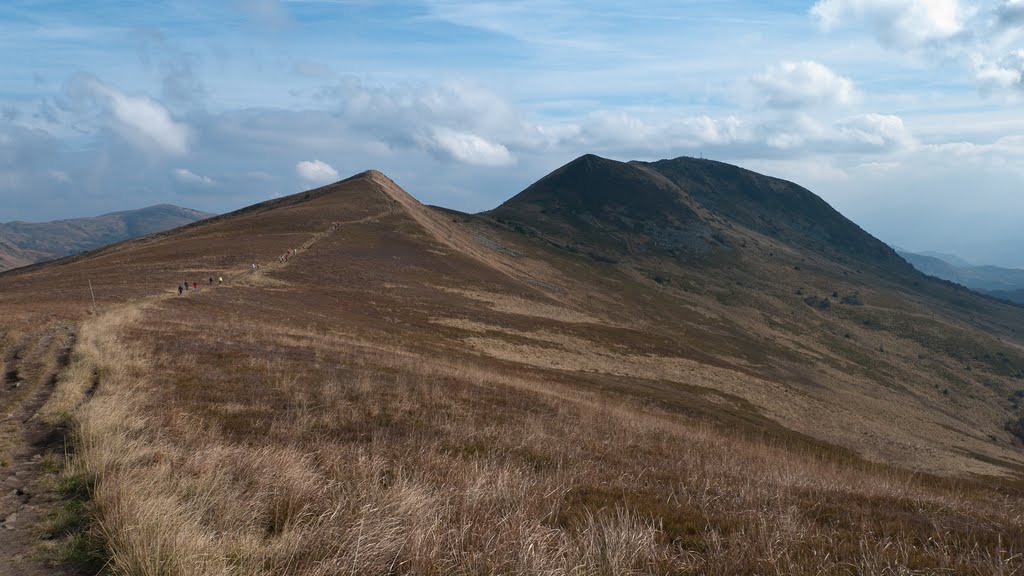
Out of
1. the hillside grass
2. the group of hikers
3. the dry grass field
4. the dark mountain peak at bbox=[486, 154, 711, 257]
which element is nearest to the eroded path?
the dry grass field

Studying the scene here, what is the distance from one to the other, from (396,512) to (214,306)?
115ft

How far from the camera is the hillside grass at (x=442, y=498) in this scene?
5516mm

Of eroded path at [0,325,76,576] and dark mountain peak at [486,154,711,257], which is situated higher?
dark mountain peak at [486,154,711,257]

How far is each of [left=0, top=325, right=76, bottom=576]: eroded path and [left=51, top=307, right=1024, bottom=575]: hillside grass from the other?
0.56 m

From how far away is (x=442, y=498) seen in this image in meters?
7.11

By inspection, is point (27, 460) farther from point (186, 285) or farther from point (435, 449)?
point (186, 285)

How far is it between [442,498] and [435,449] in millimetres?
3577

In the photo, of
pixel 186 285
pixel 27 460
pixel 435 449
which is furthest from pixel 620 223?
pixel 27 460

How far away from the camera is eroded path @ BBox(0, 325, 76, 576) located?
239 inches

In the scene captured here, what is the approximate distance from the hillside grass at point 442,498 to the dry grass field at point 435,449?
0.15ft

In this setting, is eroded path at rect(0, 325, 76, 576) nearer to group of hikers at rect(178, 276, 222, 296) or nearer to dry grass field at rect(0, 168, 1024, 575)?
dry grass field at rect(0, 168, 1024, 575)

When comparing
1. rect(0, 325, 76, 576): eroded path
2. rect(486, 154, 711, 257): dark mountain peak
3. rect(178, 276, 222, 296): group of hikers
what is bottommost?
rect(0, 325, 76, 576): eroded path

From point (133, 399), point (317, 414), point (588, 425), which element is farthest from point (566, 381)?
point (133, 399)

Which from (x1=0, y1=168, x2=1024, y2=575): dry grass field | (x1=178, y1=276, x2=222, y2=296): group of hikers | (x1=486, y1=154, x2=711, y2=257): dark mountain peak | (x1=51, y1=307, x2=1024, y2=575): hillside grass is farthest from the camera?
(x1=486, y1=154, x2=711, y2=257): dark mountain peak
